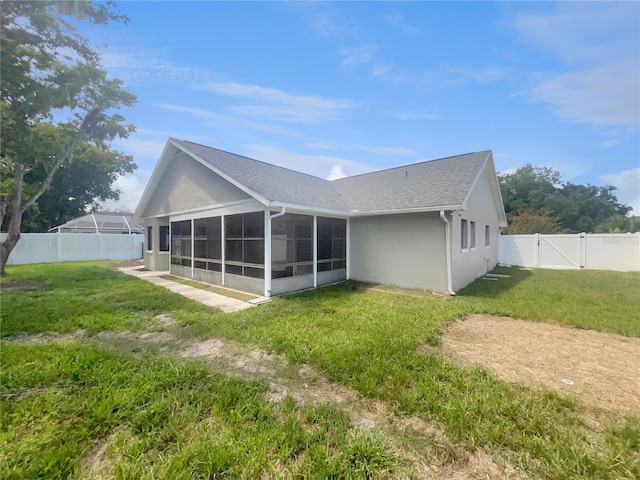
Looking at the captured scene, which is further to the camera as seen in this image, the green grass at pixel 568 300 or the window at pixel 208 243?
the window at pixel 208 243

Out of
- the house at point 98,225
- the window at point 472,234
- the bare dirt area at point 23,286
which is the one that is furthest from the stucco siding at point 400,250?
the house at point 98,225

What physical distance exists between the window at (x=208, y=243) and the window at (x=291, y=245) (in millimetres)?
2450

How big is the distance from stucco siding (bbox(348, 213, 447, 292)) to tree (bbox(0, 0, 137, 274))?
38.2 ft

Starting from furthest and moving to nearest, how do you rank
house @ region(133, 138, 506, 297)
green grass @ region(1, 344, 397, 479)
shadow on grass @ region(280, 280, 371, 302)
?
house @ region(133, 138, 506, 297) < shadow on grass @ region(280, 280, 371, 302) < green grass @ region(1, 344, 397, 479)

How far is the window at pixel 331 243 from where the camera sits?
9438 mm

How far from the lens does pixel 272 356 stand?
13.5ft

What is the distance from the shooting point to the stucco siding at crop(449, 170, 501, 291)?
28.1ft

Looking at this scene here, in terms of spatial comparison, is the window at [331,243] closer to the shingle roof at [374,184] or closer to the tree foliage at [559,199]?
the shingle roof at [374,184]

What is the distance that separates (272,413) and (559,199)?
3798cm

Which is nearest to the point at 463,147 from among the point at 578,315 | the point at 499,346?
the point at 578,315

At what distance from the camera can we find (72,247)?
704 inches

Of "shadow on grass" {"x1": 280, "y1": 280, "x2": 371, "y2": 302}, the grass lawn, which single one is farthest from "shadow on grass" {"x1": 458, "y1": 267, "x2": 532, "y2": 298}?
"shadow on grass" {"x1": 280, "y1": 280, "x2": 371, "y2": 302}

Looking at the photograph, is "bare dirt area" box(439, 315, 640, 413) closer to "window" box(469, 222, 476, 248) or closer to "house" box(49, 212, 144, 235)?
"window" box(469, 222, 476, 248)

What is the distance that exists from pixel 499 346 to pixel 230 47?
1050cm
